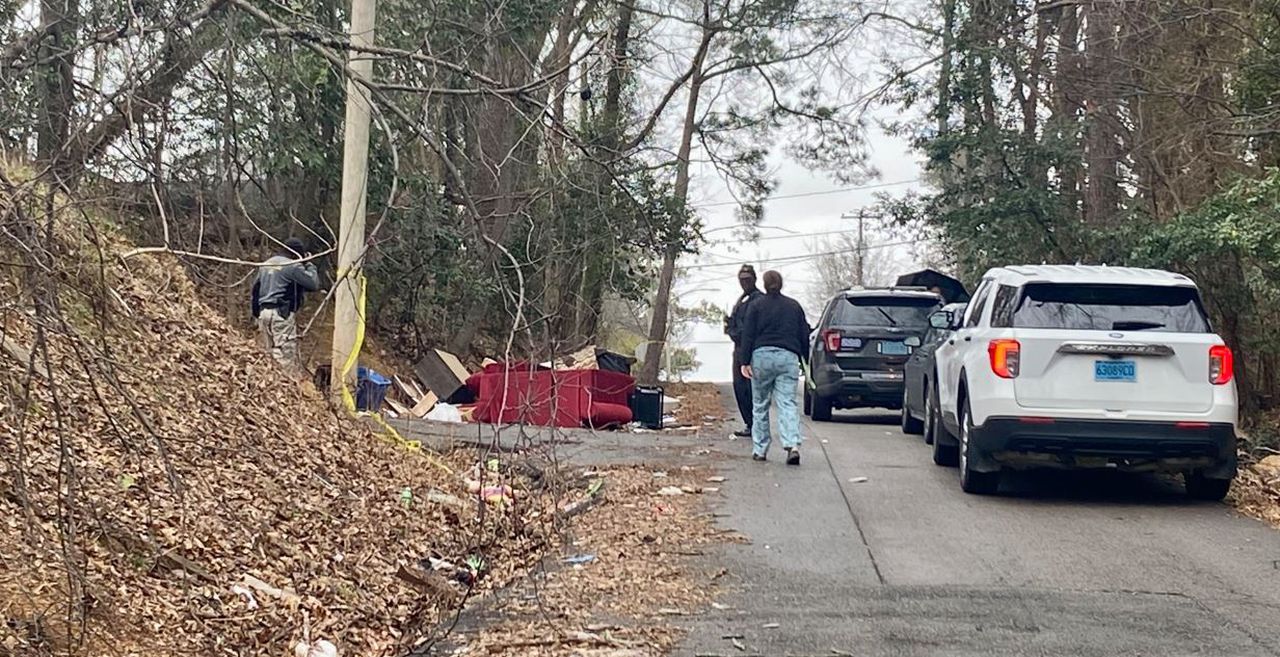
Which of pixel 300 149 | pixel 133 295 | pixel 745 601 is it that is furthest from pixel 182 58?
pixel 300 149

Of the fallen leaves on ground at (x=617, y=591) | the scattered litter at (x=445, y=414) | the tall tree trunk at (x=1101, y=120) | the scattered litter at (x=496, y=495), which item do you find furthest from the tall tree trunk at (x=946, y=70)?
the scattered litter at (x=496, y=495)

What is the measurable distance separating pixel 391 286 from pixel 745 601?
51.3 ft

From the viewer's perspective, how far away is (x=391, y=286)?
2156cm

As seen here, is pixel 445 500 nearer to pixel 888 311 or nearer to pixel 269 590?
pixel 269 590

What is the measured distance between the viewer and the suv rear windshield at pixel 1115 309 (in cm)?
957

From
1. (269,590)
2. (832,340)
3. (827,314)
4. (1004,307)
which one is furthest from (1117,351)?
(827,314)

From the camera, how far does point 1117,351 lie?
9438mm

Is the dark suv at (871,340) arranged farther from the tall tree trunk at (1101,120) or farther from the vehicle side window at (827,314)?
the tall tree trunk at (1101,120)

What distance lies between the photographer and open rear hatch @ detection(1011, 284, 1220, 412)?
30.8 ft

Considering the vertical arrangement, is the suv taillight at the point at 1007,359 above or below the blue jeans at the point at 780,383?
above

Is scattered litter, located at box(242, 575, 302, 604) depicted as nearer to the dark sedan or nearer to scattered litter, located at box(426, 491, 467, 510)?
scattered litter, located at box(426, 491, 467, 510)

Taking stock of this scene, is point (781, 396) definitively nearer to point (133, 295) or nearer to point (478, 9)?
point (478, 9)

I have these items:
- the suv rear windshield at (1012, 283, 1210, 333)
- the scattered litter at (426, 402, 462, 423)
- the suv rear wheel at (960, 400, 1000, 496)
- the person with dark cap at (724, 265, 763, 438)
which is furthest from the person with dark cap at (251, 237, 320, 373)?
the suv rear windshield at (1012, 283, 1210, 333)

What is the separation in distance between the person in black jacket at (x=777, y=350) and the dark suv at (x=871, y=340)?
501cm
